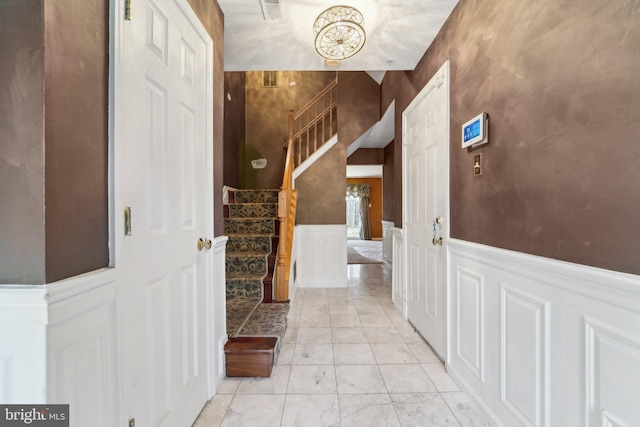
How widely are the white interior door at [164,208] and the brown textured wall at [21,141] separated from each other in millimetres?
268

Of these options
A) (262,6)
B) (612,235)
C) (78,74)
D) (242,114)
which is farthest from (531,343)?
(242,114)

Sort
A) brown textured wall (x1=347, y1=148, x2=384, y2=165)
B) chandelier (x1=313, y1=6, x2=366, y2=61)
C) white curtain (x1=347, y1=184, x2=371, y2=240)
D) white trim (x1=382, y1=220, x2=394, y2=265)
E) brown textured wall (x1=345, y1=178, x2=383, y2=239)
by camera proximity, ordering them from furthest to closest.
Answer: brown textured wall (x1=345, y1=178, x2=383, y2=239)
white curtain (x1=347, y1=184, x2=371, y2=240)
brown textured wall (x1=347, y1=148, x2=384, y2=165)
white trim (x1=382, y1=220, x2=394, y2=265)
chandelier (x1=313, y1=6, x2=366, y2=61)

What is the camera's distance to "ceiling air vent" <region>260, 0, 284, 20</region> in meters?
1.93

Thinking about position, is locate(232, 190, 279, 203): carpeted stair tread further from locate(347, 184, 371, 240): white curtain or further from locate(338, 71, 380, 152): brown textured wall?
locate(347, 184, 371, 240): white curtain

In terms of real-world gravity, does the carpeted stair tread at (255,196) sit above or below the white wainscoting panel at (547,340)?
above

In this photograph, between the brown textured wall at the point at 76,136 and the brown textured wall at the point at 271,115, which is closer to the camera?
the brown textured wall at the point at 76,136

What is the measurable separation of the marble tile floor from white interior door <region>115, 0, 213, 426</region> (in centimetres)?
35

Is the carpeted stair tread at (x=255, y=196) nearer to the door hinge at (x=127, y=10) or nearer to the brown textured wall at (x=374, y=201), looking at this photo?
the door hinge at (x=127, y=10)

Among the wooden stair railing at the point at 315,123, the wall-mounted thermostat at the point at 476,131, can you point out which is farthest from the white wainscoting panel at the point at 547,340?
the wooden stair railing at the point at 315,123

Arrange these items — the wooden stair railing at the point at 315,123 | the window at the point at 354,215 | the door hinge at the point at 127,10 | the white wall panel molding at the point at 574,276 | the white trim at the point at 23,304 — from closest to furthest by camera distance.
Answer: the white trim at the point at 23,304
the white wall panel molding at the point at 574,276
the door hinge at the point at 127,10
the wooden stair railing at the point at 315,123
the window at the point at 354,215

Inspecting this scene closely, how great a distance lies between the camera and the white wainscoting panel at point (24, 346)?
681mm

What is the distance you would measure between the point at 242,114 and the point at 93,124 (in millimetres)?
4858

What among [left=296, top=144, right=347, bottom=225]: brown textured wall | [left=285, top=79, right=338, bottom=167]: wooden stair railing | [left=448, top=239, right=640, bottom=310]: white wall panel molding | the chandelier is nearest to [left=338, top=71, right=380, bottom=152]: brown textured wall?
[left=285, top=79, right=338, bottom=167]: wooden stair railing

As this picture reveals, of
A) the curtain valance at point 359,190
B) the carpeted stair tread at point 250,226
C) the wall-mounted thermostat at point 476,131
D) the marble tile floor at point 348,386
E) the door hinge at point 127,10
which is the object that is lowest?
the marble tile floor at point 348,386
